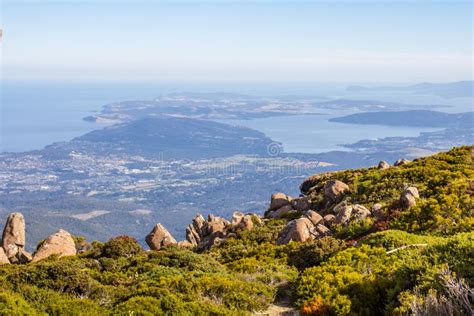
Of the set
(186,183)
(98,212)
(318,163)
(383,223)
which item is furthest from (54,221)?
(383,223)

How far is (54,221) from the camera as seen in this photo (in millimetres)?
122938

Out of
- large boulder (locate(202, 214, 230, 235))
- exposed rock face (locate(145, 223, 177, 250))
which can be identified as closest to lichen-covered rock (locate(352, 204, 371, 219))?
large boulder (locate(202, 214, 230, 235))

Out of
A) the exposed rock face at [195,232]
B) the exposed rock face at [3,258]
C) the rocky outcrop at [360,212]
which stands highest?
the rocky outcrop at [360,212]

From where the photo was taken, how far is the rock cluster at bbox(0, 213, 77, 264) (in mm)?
21141

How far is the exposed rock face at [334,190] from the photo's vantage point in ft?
82.5

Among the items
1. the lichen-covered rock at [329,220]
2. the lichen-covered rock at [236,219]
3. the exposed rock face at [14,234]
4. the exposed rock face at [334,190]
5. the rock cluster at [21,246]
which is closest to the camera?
the lichen-covered rock at [329,220]

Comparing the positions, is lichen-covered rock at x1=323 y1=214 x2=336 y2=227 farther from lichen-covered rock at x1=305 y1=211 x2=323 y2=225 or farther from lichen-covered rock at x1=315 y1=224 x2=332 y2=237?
lichen-covered rock at x1=315 y1=224 x2=332 y2=237

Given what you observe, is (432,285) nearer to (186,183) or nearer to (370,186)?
(370,186)

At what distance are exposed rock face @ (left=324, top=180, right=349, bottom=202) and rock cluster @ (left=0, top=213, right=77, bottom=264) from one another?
10847 mm

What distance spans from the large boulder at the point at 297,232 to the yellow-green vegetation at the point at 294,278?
4.88 feet

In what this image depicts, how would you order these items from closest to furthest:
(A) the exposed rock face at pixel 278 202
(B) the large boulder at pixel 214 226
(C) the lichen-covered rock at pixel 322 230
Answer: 1. (C) the lichen-covered rock at pixel 322 230
2. (B) the large boulder at pixel 214 226
3. (A) the exposed rock face at pixel 278 202

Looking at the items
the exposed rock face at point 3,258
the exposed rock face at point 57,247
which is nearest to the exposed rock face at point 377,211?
the exposed rock face at point 57,247

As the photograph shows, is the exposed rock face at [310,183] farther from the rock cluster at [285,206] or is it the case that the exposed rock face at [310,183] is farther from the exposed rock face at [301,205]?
the exposed rock face at [301,205]

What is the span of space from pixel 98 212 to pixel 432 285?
141715 millimetres
